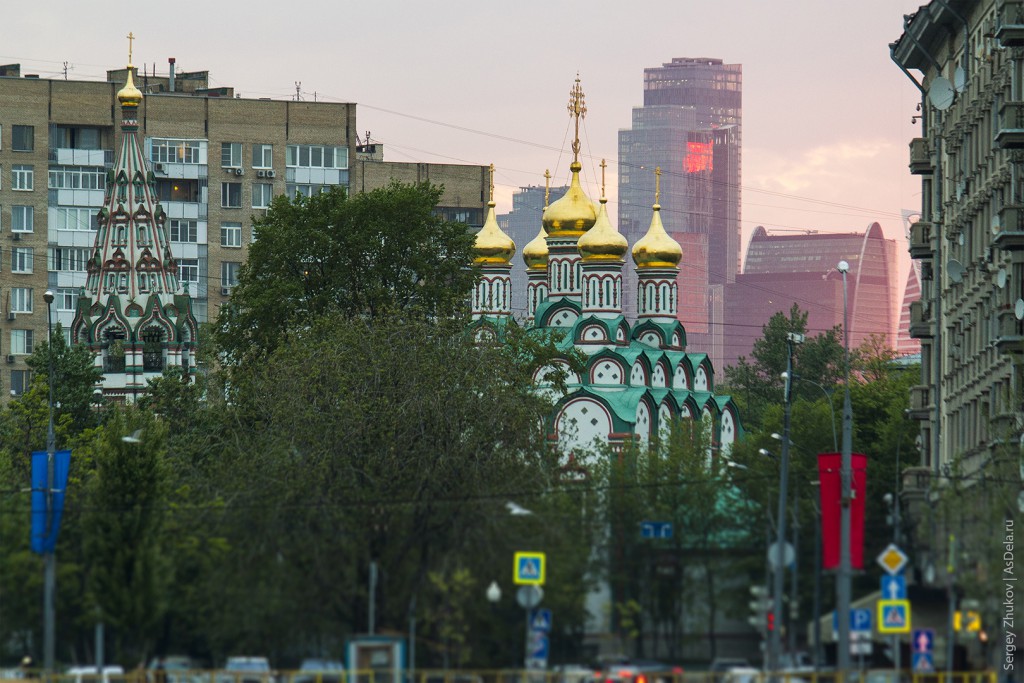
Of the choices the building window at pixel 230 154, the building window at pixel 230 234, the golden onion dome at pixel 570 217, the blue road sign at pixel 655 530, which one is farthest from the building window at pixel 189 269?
the blue road sign at pixel 655 530

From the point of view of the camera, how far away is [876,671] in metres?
41.2

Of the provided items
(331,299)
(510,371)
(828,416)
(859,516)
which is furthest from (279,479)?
(828,416)

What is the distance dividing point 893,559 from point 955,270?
19.5 meters

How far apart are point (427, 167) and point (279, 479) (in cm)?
7096

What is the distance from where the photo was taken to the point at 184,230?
397 feet

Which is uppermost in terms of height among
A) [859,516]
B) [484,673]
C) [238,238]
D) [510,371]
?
[238,238]

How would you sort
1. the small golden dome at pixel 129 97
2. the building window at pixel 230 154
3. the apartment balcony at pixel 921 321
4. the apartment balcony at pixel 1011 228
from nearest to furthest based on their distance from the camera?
the apartment balcony at pixel 1011 228
the apartment balcony at pixel 921 321
the small golden dome at pixel 129 97
the building window at pixel 230 154

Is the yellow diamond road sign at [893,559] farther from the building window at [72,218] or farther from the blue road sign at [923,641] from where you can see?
the building window at [72,218]

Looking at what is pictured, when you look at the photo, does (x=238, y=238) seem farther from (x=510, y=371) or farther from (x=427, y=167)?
(x=510, y=371)

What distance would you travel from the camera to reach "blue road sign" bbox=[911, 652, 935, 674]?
136ft

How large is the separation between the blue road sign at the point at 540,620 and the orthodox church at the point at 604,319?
48370mm

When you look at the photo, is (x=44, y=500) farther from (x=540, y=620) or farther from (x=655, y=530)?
(x=655, y=530)

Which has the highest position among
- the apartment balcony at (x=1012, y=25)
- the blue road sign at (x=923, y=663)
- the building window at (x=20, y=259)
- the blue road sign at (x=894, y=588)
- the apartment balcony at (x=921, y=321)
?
the building window at (x=20, y=259)

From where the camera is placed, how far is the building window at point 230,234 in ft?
398
